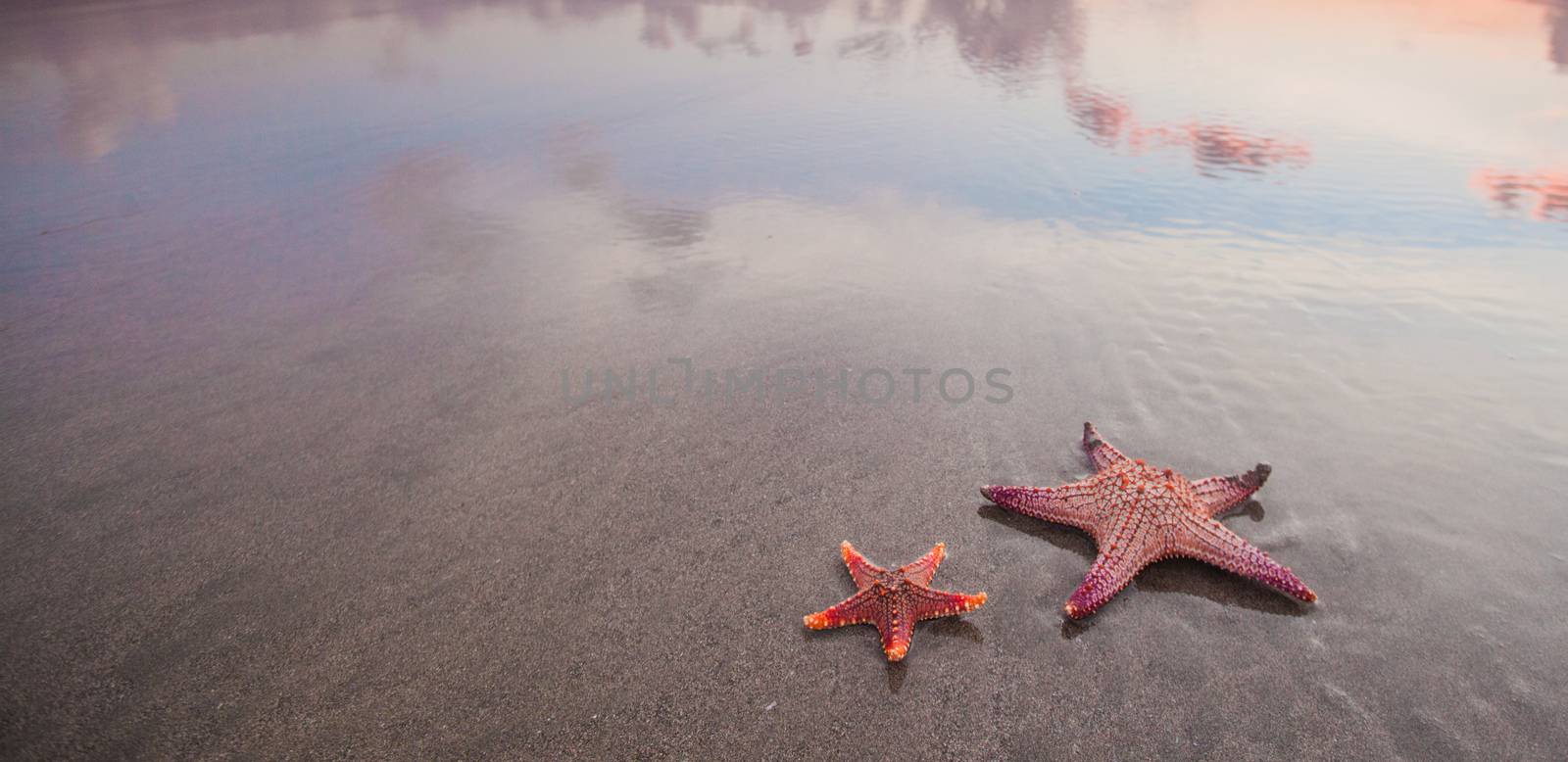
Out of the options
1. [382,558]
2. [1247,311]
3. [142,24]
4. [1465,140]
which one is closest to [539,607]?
[382,558]

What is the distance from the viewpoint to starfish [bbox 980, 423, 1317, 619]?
266 cm

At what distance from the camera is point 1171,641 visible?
2.64m

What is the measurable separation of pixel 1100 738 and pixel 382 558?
295cm

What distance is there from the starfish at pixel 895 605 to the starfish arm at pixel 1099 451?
109 centimetres

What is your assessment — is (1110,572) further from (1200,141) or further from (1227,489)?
(1200,141)

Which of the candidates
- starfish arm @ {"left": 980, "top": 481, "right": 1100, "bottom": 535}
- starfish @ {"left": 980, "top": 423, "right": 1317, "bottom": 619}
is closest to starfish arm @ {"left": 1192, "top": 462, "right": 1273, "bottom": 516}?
starfish @ {"left": 980, "top": 423, "right": 1317, "bottom": 619}

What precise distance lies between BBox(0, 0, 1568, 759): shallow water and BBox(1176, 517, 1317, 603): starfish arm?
0.54 ft

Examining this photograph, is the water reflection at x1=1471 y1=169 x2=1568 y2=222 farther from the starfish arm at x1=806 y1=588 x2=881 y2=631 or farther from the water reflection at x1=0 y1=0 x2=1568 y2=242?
Result: the starfish arm at x1=806 y1=588 x2=881 y2=631

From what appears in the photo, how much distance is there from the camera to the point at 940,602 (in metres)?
2.61

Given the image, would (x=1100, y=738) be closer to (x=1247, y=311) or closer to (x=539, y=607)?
(x=539, y=607)

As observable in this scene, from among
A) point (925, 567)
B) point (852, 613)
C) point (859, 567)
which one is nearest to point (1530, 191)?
point (925, 567)

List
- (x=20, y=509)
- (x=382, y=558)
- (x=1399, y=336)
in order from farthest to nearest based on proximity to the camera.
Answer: (x=1399, y=336) < (x=20, y=509) < (x=382, y=558)

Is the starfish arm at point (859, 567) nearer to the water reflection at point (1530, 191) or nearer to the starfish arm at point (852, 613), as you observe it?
the starfish arm at point (852, 613)

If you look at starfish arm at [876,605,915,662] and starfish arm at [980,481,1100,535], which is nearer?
starfish arm at [876,605,915,662]
